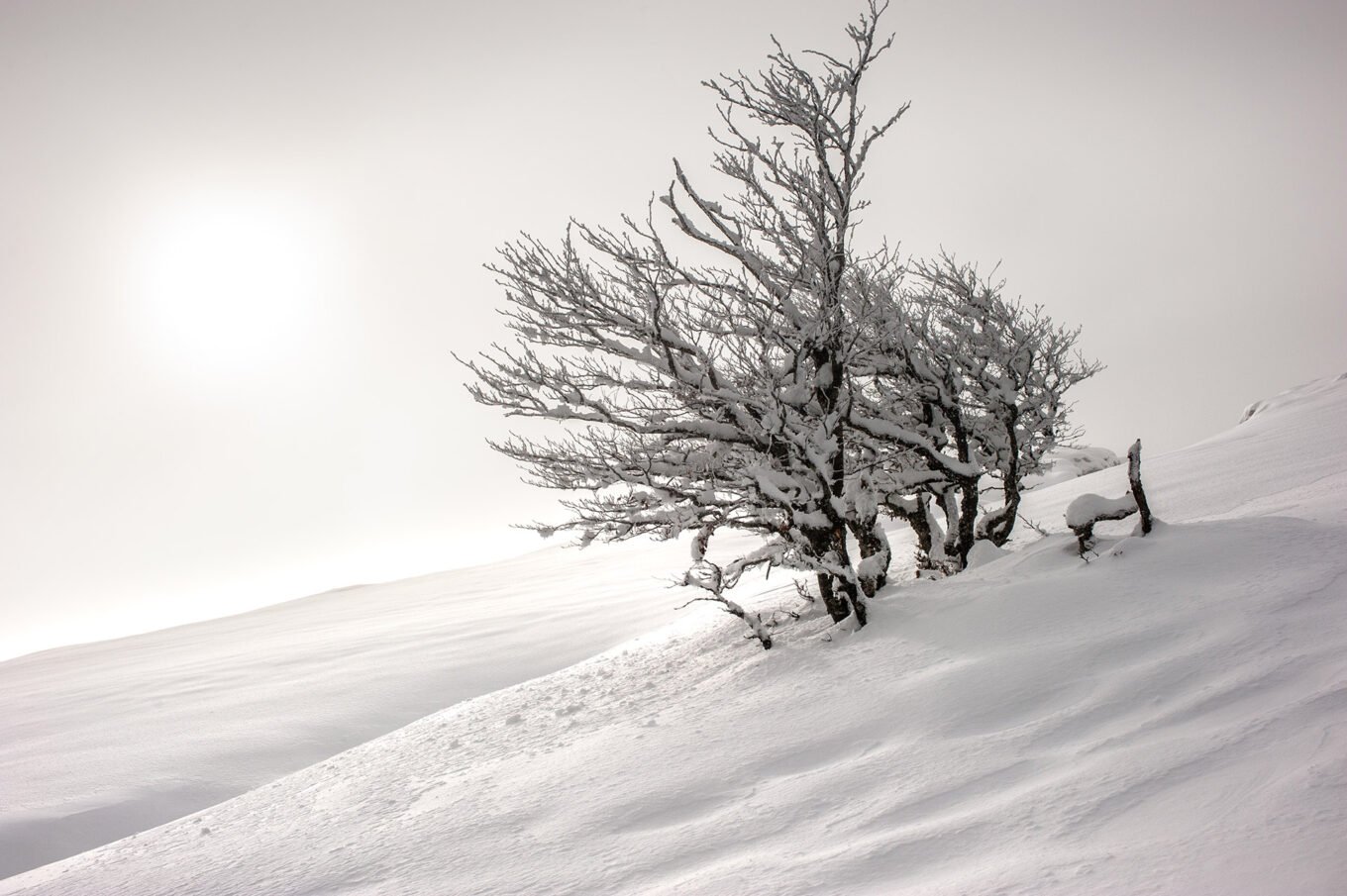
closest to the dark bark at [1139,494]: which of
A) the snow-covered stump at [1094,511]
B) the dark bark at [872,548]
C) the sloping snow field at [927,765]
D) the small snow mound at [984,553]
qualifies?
the snow-covered stump at [1094,511]

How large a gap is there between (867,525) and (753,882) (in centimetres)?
432

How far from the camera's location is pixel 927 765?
3258 millimetres

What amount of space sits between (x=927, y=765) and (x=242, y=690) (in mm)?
10471

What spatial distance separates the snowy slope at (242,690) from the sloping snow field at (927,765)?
2.16m

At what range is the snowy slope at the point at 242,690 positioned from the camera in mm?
7219

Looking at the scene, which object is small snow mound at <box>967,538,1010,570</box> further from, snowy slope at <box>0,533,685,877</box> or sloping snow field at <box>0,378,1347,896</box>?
snowy slope at <box>0,533,685,877</box>

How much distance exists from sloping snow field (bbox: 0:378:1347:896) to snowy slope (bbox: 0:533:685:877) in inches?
85.2

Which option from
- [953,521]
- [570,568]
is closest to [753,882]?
[953,521]

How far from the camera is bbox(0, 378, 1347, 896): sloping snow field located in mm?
2379

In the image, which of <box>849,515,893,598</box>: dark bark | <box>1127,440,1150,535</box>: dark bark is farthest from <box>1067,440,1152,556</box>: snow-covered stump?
<box>849,515,893,598</box>: dark bark

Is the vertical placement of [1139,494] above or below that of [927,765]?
above

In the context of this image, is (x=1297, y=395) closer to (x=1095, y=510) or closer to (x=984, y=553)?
(x=984, y=553)

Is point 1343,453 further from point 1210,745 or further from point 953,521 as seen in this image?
point 1210,745

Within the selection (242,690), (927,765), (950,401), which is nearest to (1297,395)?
A: (950,401)
